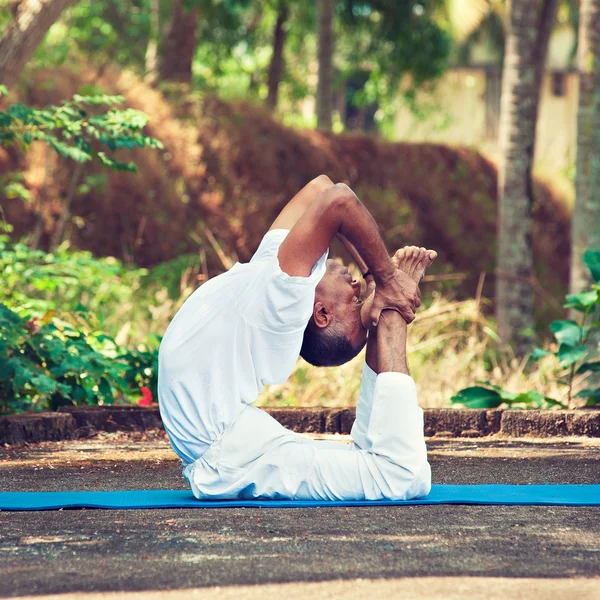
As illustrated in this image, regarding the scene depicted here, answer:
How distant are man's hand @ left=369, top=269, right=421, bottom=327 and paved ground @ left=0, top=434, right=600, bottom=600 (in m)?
0.77

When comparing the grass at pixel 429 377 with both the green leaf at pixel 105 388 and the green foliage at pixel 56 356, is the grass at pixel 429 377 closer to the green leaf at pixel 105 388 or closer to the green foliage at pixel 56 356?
the green foliage at pixel 56 356

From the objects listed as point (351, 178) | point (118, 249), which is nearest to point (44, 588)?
point (118, 249)

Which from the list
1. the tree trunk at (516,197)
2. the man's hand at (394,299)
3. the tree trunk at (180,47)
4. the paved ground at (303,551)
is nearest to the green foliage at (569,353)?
the paved ground at (303,551)

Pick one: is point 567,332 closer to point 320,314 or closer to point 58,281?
point 320,314

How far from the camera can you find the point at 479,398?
6.51 meters

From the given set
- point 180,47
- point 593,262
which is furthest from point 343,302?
point 180,47

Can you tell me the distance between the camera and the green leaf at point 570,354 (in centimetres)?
629

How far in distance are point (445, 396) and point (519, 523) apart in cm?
415

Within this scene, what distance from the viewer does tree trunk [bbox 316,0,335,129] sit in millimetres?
16469

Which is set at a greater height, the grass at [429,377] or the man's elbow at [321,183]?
the man's elbow at [321,183]

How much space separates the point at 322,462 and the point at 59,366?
2376 mm

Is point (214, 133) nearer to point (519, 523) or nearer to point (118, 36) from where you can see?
point (118, 36)

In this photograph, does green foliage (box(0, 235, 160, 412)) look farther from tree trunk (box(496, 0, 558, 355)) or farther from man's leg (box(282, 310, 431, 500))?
tree trunk (box(496, 0, 558, 355))

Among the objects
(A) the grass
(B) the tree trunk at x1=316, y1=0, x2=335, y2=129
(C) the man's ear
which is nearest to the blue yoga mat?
(C) the man's ear
